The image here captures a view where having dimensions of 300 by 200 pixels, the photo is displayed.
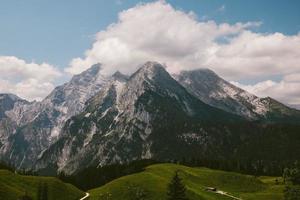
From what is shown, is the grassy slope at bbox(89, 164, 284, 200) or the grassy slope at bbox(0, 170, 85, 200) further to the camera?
the grassy slope at bbox(89, 164, 284, 200)

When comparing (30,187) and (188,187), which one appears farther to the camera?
(188,187)

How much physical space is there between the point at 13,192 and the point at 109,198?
3294 cm

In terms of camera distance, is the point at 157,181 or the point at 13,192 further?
the point at 157,181

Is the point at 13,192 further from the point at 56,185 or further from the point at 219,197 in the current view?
the point at 219,197

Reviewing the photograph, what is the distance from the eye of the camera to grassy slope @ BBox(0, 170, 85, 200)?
469 feet

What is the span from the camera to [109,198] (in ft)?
507

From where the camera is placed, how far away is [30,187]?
155875 millimetres

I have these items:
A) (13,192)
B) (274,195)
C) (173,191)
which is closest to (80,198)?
(13,192)

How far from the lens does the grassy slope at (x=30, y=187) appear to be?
142875 mm

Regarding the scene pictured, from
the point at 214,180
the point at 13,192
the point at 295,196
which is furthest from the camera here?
the point at 214,180

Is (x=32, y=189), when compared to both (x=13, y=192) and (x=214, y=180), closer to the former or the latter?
(x=13, y=192)

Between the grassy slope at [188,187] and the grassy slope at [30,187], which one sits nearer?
the grassy slope at [30,187]

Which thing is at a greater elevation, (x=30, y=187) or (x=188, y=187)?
(x=188, y=187)

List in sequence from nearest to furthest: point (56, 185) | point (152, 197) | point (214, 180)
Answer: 1. point (152, 197)
2. point (56, 185)
3. point (214, 180)
